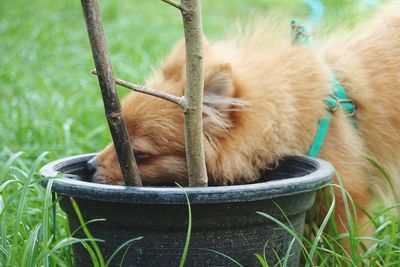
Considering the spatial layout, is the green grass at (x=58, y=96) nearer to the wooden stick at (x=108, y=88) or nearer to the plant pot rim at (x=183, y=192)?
the plant pot rim at (x=183, y=192)

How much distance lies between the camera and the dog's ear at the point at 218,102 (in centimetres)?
271

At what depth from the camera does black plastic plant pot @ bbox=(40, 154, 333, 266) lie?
2.04 m

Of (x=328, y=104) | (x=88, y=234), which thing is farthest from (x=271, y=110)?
(x=88, y=234)

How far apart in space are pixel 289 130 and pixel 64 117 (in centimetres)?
255

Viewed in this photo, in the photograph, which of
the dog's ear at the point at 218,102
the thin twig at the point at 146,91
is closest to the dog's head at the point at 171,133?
the dog's ear at the point at 218,102

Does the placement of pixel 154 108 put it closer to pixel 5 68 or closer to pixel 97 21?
pixel 97 21

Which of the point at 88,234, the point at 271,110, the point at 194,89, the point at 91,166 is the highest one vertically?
the point at 194,89

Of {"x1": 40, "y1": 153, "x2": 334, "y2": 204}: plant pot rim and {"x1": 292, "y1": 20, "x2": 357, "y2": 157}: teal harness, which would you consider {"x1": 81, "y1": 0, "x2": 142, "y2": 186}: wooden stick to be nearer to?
{"x1": 40, "y1": 153, "x2": 334, "y2": 204}: plant pot rim

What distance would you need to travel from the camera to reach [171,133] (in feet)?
8.93

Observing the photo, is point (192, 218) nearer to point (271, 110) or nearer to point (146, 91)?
point (146, 91)

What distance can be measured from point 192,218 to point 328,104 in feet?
3.87

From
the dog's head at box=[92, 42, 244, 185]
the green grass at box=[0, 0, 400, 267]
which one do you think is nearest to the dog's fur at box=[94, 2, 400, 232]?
the dog's head at box=[92, 42, 244, 185]

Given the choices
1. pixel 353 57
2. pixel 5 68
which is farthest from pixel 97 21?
pixel 5 68

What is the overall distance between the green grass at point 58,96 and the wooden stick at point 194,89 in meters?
0.48
